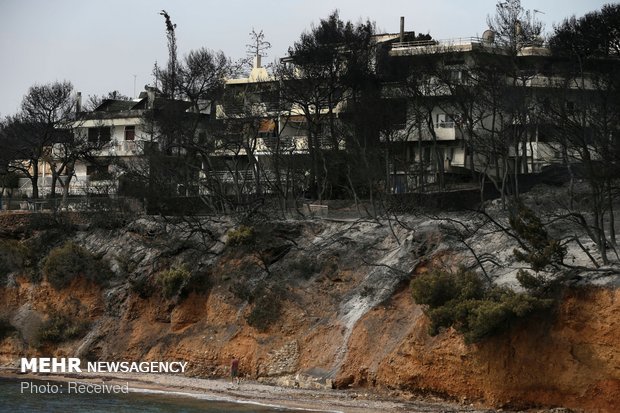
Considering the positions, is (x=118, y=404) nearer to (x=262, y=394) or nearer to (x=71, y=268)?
(x=262, y=394)

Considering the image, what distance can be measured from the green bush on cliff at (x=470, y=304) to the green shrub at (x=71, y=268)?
22.9m

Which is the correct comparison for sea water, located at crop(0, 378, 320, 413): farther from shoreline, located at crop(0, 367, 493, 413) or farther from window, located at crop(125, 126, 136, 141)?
window, located at crop(125, 126, 136, 141)

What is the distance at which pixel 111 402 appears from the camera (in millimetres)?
43406

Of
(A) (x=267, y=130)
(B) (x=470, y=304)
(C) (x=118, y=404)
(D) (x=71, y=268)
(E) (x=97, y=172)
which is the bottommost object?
(C) (x=118, y=404)

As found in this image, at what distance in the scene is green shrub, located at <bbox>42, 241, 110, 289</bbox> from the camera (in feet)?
193

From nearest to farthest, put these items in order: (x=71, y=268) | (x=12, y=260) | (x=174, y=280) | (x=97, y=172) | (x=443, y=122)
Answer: (x=174, y=280) → (x=71, y=268) → (x=12, y=260) → (x=443, y=122) → (x=97, y=172)

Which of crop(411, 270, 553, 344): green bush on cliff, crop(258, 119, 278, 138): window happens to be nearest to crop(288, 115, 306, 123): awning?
crop(258, 119, 278, 138): window

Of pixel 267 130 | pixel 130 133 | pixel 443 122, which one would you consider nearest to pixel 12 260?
pixel 267 130

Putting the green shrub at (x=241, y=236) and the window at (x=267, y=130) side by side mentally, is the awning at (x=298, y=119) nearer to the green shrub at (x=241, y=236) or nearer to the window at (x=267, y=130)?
the window at (x=267, y=130)

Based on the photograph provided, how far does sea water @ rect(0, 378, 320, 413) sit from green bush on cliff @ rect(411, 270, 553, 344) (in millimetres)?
6462

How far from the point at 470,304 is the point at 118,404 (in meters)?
14.1

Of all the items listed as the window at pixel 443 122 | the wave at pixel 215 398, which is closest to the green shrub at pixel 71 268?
the wave at pixel 215 398

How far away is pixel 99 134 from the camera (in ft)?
260

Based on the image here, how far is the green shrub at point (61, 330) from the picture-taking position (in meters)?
56.5
